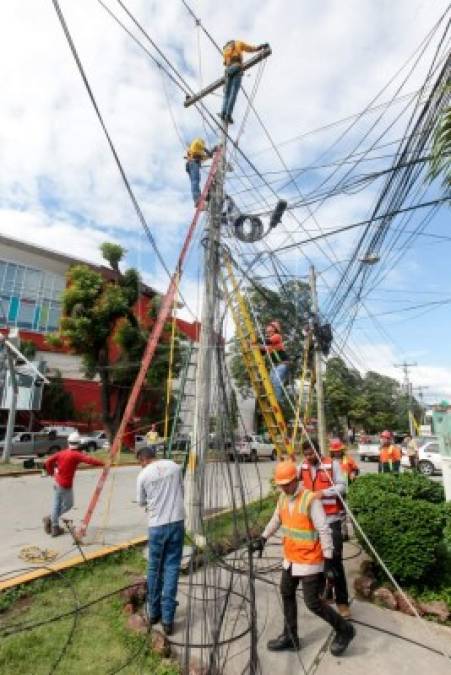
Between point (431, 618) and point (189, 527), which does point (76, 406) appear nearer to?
point (189, 527)

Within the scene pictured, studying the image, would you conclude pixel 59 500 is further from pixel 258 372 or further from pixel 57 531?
pixel 258 372

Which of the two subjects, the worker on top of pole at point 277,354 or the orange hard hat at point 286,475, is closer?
the orange hard hat at point 286,475

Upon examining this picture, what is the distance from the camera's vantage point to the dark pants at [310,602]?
3359 millimetres

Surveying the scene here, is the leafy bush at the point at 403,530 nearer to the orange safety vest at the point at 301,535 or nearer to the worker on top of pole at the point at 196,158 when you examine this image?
the orange safety vest at the point at 301,535

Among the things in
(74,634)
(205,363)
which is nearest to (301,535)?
(74,634)

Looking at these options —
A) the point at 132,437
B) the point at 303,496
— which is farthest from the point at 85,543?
the point at 132,437

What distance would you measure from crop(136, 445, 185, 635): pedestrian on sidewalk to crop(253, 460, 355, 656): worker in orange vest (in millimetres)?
922

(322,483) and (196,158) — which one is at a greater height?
(196,158)

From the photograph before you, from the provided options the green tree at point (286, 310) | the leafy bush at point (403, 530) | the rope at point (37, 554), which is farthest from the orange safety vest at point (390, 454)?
the rope at point (37, 554)

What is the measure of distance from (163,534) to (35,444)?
1930cm

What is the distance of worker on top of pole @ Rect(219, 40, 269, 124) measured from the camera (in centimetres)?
680

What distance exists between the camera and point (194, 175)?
732 centimetres

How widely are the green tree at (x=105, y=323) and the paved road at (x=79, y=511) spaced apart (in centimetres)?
1025

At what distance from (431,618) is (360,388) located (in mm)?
46001
